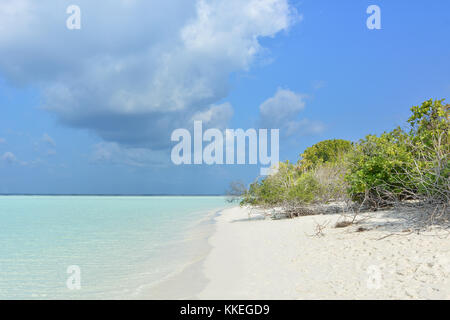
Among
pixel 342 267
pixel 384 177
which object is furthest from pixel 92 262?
pixel 384 177

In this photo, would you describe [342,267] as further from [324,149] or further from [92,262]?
[324,149]

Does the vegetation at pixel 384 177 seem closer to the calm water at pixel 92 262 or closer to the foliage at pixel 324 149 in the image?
the calm water at pixel 92 262

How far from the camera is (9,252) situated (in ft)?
38.8

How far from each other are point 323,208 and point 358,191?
144 inches

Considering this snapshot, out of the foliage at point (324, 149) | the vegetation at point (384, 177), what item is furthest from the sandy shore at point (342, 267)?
the foliage at point (324, 149)

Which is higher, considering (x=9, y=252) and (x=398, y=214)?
(x=398, y=214)

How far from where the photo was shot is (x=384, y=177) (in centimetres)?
1199

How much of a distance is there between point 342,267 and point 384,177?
6.97 meters

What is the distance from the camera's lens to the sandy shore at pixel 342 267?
201 inches

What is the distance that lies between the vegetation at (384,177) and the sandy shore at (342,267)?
3.56 ft
